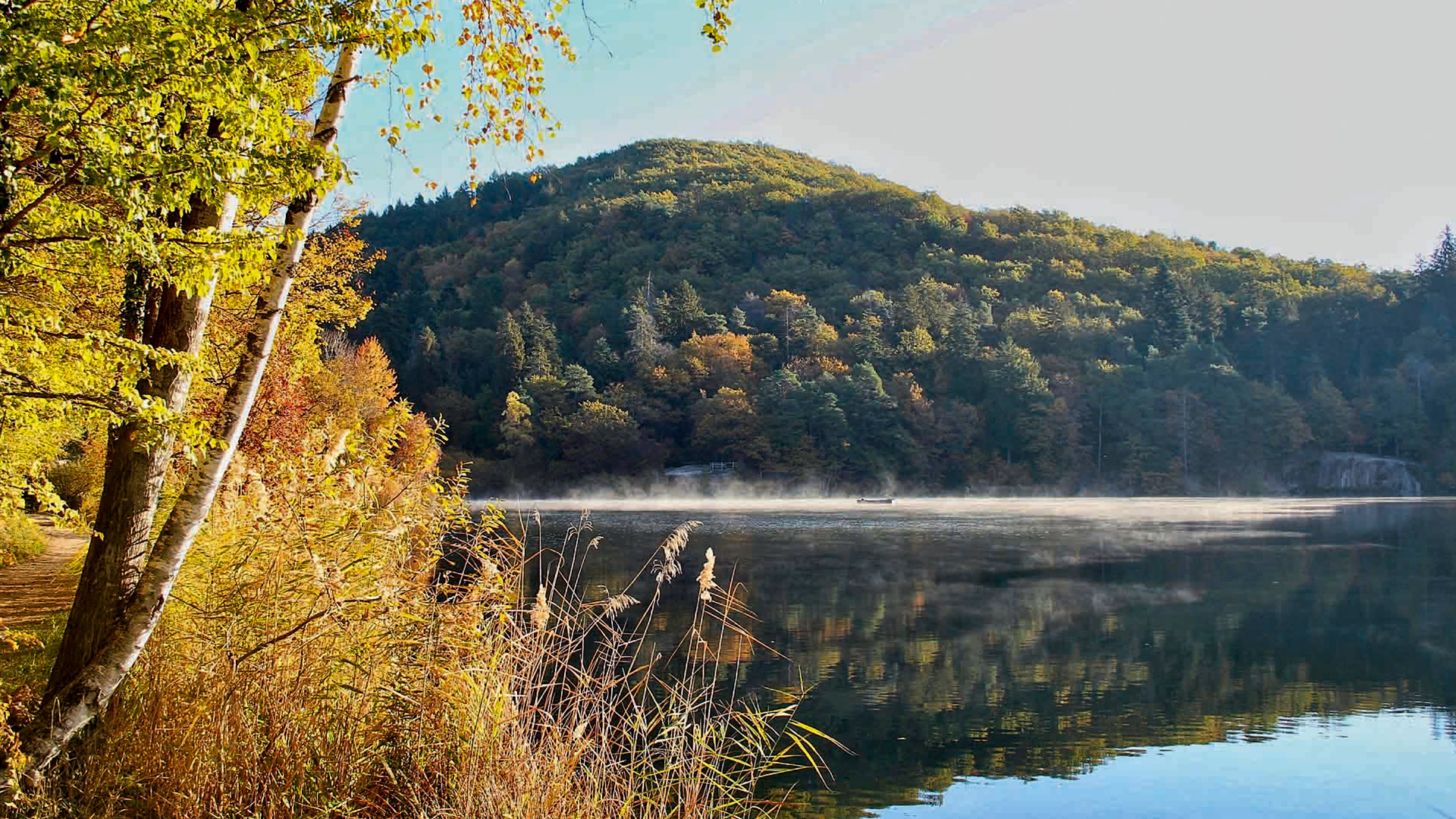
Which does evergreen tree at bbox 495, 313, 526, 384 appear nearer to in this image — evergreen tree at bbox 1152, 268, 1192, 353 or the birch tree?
evergreen tree at bbox 1152, 268, 1192, 353

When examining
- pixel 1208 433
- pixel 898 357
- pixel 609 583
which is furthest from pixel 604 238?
pixel 609 583

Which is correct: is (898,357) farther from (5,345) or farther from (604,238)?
(5,345)

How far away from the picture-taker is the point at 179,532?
4867 mm

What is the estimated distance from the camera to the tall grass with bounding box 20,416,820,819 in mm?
4910

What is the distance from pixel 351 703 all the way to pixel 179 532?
1.28 m

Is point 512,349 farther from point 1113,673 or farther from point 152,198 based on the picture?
point 152,198

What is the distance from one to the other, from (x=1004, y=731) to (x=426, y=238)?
115944 mm

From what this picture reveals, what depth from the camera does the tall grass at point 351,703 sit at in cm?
491

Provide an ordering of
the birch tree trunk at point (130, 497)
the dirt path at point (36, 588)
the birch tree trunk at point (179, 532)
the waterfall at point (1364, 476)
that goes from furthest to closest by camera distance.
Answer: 1. the waterfall at point (1364, 476)
2. the dirt path at point (36, 588)
3. the birch tree trunk at point (130, 497)
4. the birch tree trunk at point (179, 532)

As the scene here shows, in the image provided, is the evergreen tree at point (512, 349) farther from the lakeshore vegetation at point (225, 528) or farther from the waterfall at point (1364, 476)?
the lakeshore vegetation at point (225, 528)

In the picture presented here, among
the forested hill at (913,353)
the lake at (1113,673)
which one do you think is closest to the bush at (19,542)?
the lake at (1113,673)

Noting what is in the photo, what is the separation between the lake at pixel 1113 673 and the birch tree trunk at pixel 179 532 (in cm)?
513

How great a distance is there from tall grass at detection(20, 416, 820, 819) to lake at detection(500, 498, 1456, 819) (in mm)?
3416

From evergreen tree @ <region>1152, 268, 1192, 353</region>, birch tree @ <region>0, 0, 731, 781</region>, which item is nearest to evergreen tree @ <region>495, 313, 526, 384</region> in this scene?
evergreen tree @ <region>1152, 268, 1192, 353</region>
